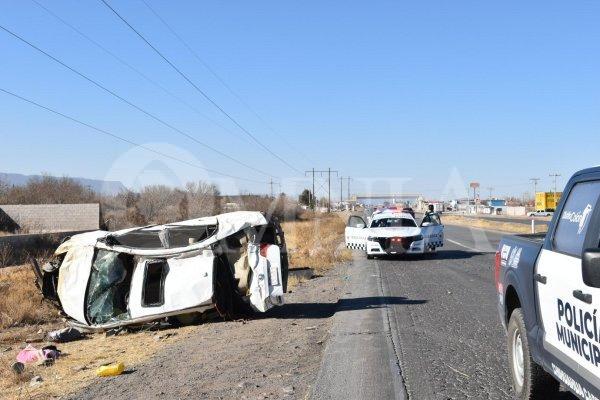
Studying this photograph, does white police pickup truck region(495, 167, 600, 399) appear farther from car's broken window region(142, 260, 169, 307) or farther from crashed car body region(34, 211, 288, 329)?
car's broken window region(142, 260, 169, 307)

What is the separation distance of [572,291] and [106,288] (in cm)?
847

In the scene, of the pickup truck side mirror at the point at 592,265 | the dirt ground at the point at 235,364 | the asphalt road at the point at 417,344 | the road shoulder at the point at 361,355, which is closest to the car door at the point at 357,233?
the asphalt road at the point at 417,344

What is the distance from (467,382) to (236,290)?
17.8ft

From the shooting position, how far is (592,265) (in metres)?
3.28

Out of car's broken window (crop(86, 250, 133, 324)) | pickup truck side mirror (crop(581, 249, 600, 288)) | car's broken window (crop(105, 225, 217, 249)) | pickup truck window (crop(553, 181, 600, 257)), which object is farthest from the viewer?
car's broken window (crop(105, 225, 217, 249))

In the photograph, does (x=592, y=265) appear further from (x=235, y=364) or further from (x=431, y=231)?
(x=431, y=231)

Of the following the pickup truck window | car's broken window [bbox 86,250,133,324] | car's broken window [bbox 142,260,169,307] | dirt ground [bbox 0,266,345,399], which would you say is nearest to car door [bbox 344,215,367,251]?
dirt ground [bbox 0,266,345,399]

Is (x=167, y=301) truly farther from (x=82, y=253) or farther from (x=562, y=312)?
(x=562, y=312)

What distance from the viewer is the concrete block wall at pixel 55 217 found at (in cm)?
5575

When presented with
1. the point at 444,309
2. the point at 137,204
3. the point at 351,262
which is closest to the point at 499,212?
the point at 137,204

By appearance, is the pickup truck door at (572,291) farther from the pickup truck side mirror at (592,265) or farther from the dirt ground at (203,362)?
the dirt ground at (203,362)

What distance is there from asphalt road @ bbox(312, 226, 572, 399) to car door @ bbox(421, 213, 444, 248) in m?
6.91

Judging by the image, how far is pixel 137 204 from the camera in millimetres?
57250

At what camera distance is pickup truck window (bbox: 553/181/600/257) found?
435 centimetres
